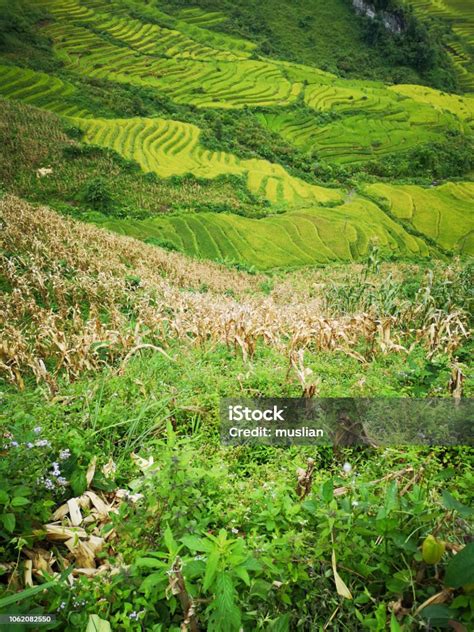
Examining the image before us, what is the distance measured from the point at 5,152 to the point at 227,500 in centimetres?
1579

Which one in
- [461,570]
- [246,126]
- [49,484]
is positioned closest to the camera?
[461,570]

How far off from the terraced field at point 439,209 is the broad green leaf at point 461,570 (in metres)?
19.7

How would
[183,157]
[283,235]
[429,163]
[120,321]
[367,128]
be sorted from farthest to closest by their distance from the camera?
[367,128], [429,163], [183,157], [283,235], [120,321]

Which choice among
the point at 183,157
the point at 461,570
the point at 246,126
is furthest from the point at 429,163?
the point at 461,570

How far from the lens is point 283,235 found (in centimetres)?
1519

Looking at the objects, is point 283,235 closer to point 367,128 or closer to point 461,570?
point 461,570

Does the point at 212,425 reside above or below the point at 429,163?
above

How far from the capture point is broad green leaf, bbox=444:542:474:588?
76cm

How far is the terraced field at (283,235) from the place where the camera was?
13.2 m

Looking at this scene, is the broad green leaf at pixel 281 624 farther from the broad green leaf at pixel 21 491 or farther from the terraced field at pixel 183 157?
the terraced field at pixel 183 157

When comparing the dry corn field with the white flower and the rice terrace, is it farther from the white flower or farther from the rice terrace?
the white flower

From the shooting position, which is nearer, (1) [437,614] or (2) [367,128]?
(1) [437,614]

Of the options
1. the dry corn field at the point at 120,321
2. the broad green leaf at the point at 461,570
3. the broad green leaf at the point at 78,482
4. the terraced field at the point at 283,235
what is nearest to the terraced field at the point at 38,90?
the terraced field at the point at 283,235

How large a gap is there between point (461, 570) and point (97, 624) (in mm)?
813
